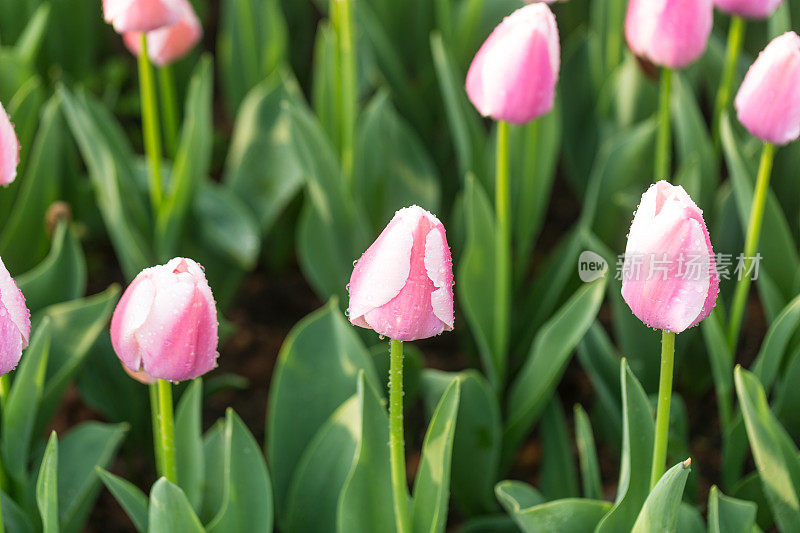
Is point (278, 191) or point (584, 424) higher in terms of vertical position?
point (278, 191)

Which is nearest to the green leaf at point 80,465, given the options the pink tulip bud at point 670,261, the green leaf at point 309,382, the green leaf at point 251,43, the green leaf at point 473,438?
the green leaf at point 309,382

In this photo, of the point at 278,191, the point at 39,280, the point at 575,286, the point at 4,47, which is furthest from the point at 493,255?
the point at 4,47

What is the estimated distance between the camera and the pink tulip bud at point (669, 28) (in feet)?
4.27

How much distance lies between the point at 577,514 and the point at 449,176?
3.22ft

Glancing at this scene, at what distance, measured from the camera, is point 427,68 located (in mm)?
2066

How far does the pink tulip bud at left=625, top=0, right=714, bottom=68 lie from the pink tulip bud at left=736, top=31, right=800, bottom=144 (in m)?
0.18

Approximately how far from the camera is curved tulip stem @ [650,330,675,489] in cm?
93

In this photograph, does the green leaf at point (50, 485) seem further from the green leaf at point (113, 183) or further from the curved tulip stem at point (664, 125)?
the curved tulip stem at point (664, 125)

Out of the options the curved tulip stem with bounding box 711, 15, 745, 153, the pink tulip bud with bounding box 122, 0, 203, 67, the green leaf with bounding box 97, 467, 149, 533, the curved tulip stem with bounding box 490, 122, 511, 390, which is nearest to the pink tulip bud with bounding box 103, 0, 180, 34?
the pink tulip bud with bounding box 122, 0, 203, 67

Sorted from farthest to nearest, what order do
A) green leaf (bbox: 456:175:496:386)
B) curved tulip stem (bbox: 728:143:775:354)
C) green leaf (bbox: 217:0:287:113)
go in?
green leaf (bbox: 217:0:287:113), green leaf (bbox: 456:175:496:386), curved tulip stem (bbox: 728:143:775:354)

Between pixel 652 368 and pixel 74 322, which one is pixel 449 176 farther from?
pixel 74 322

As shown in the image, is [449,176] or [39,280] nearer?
[39,280]


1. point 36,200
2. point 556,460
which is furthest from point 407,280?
point 36,200

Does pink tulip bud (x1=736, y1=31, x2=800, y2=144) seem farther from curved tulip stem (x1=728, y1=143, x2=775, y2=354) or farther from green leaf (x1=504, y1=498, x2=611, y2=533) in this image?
green leaf (x1=504, y1=498, x2=611, y2=533)
